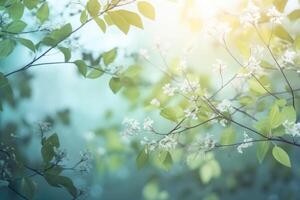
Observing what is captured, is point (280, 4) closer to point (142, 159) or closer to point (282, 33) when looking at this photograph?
point (282, 33)

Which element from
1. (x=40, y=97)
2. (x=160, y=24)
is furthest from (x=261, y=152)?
(x=40, y=97)

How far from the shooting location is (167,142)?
98 centimetres

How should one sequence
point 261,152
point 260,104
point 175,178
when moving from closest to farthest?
point 261,152, point 260,104, point 175,178

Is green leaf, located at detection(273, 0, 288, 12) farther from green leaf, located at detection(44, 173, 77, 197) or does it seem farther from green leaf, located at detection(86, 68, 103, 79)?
green leaf, located at detection(44, 173, 77, 197)

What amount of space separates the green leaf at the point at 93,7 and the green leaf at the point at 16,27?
141mm

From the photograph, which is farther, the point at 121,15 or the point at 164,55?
the point at 164,55

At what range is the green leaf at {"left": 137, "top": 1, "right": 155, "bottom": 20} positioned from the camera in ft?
3.23

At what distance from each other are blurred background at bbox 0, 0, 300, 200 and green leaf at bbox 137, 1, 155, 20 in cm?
16

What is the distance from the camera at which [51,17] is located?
1.23 meters

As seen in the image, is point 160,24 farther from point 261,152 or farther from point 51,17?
point 261,152

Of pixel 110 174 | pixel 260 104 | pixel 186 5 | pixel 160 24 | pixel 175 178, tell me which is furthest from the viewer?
pixel 110 174

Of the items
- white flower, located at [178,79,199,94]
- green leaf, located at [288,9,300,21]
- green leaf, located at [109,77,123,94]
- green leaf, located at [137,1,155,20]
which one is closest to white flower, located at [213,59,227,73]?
white flower, located at [178,79,199,94]

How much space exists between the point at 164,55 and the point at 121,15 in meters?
0.27

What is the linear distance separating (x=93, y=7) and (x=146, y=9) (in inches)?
4.4
